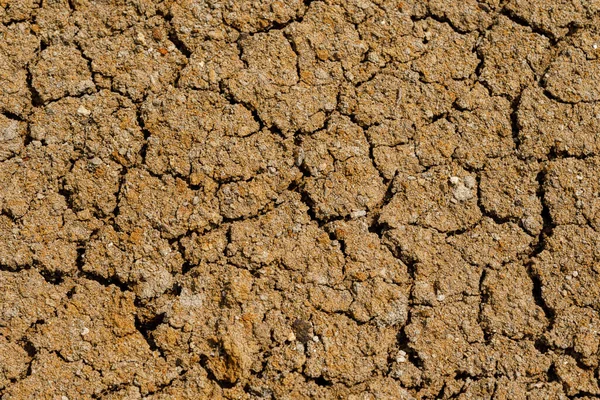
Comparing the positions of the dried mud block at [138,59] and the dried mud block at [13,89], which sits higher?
the dried mud block at [138,59]

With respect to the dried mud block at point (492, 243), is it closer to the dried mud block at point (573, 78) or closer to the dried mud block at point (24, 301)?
the dried mud block at point (573, 78)

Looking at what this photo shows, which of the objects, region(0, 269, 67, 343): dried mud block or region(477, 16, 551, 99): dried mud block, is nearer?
region(0, 269, 67, 343): dried mud block

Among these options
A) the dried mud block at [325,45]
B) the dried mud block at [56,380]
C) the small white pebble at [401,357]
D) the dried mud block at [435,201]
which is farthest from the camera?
the dried mud block at [325,45]

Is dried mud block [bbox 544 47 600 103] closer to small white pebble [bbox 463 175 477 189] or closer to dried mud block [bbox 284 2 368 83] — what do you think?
small white pebble [bbox 463 175 477 189]

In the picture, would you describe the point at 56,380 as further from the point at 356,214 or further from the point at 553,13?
the point at 553,13

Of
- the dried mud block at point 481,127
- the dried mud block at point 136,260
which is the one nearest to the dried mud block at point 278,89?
the dried mud block at point 481,127

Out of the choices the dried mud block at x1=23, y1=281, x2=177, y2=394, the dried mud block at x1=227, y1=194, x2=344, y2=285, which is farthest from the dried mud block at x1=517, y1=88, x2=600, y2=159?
the dried mud block at x1=23, y1=281, x2=177, y2=394

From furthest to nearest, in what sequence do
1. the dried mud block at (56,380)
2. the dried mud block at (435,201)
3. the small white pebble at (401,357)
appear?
the dried mud block at (435,201)
the small white pebble at (401,357)
the dried mud block at (56,380)
